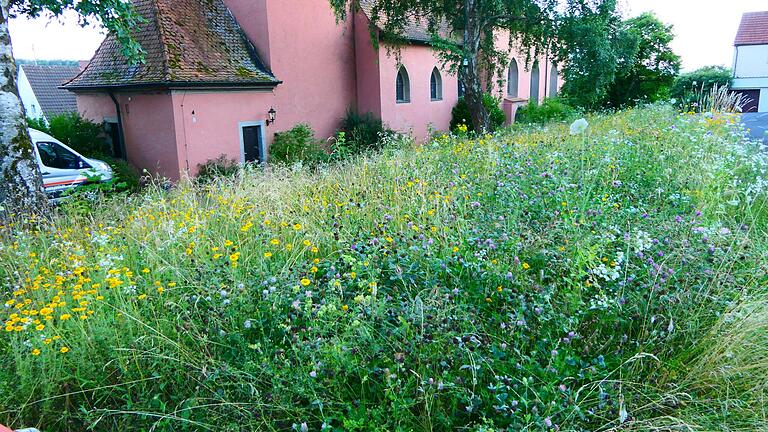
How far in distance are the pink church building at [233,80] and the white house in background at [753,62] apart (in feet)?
103

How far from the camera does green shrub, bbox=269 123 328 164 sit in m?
16.9

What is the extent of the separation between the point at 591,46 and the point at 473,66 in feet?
12.4

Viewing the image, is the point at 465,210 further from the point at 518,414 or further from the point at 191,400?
the point at 191,400

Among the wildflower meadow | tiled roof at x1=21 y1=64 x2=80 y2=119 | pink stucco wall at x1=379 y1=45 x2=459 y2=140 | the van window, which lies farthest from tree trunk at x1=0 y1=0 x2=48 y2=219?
tiled roof at x1=21 y1=64 x2=80 y2=119

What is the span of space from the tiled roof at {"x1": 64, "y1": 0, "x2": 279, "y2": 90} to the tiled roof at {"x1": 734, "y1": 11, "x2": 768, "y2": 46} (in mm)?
39468

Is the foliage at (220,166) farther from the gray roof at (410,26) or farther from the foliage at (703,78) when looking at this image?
the foliage at (703,78)

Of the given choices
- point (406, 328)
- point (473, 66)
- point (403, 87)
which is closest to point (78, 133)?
point (403, 87)

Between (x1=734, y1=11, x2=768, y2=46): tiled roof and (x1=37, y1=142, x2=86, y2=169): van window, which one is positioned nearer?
(x1=37, y1=142, x2=86, y2=169): van window

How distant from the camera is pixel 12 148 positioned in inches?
318

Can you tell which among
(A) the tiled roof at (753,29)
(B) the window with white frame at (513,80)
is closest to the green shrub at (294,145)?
(B) the window with white frame at (513,80)

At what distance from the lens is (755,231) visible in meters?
4.77

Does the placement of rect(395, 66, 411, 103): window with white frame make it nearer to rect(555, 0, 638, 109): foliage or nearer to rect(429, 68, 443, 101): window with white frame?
rect(429, 68, 443, 101): window with white frame

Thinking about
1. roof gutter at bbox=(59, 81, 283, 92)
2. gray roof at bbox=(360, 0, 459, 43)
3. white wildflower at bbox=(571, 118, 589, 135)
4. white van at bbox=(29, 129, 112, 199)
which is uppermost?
gray roof at bbox=(360, 0, 459, 43)

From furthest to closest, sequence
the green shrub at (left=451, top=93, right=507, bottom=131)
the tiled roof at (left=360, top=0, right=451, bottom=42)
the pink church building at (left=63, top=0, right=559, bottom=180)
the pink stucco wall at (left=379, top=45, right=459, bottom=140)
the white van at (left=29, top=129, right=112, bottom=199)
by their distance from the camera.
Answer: the green shrub at (left=451, top=93, right=507, bottom=131), the pink stucco wall at (left=379, top=45, right=459, bottom=140), the tiled roof at (left=360, top=0, right=451, bottom=42), the pink church building at (left=63, top=0, right=559, bottom=180), the white van at (left=29, top=129, right=112, bottom=199)
